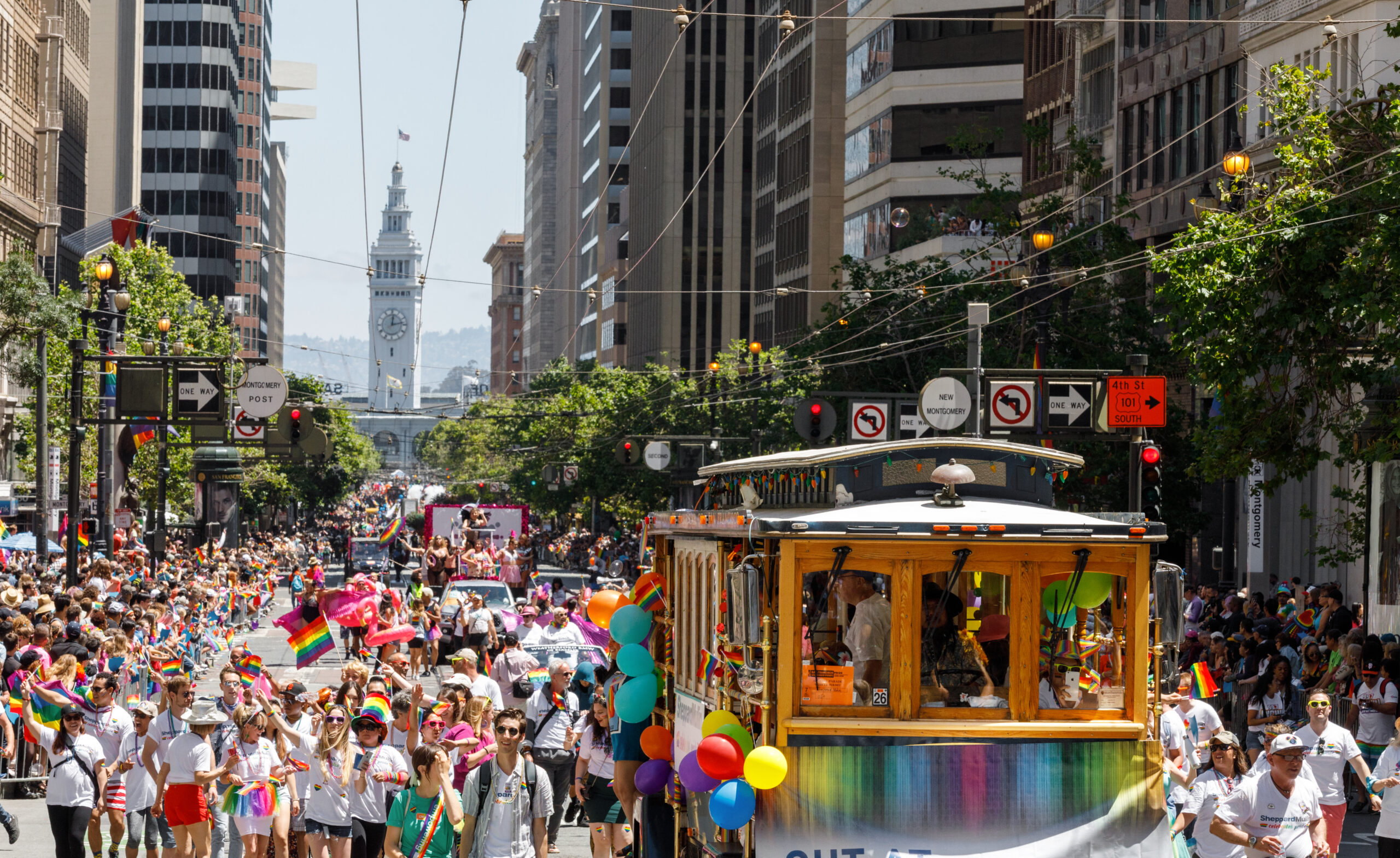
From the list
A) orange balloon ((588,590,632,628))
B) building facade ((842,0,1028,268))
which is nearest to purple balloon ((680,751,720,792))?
orange balloon ((588,590,632,628))

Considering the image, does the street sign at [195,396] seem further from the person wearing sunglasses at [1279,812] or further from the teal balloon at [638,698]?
the person wearing sunglasses at [1279,812]

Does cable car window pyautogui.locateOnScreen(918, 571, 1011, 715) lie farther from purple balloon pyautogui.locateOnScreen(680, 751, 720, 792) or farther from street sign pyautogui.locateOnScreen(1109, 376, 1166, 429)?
street sign pyautogui.locateOnScreen(1109, 376, 1166, 429)

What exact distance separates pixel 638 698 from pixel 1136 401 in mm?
10830

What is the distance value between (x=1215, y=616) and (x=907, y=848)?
19.7 metres

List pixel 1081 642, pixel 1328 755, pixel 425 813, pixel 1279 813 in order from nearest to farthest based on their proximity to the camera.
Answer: pixel 1081 642
pixel 1279 813
pixel 425 813
pixel 1328 755

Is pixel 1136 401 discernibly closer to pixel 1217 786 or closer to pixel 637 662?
pixel 1217 786

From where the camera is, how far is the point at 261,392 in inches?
1339

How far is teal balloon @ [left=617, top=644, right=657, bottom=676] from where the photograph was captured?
1309 cm

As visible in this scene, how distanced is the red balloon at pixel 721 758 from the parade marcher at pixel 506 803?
254 cm

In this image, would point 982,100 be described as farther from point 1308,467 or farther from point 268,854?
point 268,854

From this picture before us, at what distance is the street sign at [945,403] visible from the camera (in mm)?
23906

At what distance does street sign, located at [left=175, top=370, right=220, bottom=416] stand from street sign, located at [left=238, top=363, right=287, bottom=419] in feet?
9.77

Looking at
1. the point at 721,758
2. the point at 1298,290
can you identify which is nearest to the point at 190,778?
the point at 721,758

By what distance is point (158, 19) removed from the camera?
132 meters
